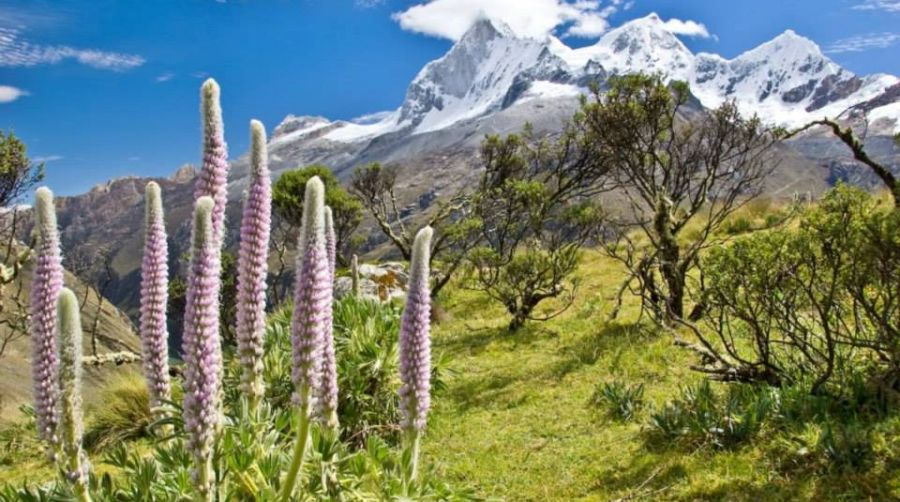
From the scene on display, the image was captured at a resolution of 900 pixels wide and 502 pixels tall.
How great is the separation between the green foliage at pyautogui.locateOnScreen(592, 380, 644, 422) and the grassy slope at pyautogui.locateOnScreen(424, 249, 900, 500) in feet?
0.69

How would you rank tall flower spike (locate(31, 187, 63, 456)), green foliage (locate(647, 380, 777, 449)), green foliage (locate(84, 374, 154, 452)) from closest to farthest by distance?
1. tall flower spike (locate(31, 187, 63, 456))
2. green foliage (locate(647, 380, 777, 449))
3. green foliage (locate(84, 374, 154, 452))

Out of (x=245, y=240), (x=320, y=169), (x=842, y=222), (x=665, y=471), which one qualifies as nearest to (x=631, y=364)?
(x=665, y=471)

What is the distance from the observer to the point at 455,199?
28203 mm

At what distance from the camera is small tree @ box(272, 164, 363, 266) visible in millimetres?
30333

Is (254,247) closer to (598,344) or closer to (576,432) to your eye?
(576,432)

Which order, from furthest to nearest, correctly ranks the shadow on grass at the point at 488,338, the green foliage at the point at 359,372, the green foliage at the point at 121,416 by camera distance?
the shadow on grass at the point at 488,338 → the green foliage at the point at 121,416 → the green foliage at the point at 359,372

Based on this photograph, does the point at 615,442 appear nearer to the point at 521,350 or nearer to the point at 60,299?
the point at 521,350

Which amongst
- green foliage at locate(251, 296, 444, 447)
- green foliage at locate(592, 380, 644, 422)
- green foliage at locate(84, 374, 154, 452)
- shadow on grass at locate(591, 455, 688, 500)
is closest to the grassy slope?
shadow on grass at locate(591, 455, 688, 500)

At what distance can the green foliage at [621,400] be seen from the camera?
32.6 feet

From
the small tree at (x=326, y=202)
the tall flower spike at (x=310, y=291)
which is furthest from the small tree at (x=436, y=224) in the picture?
the tall flower spike at (x=310, y=291)

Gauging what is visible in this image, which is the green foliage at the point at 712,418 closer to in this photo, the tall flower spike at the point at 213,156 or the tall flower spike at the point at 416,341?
the tall flower spike at the point at 416,341

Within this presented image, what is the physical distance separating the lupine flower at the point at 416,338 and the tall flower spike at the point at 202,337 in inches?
45.6

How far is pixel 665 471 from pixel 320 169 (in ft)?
92.2

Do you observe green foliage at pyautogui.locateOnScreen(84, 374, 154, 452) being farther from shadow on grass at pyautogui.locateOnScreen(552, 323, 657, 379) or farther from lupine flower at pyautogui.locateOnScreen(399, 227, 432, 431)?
lupine flower at pyautogui.locateOnScreen(399, 227, 432, 431)
